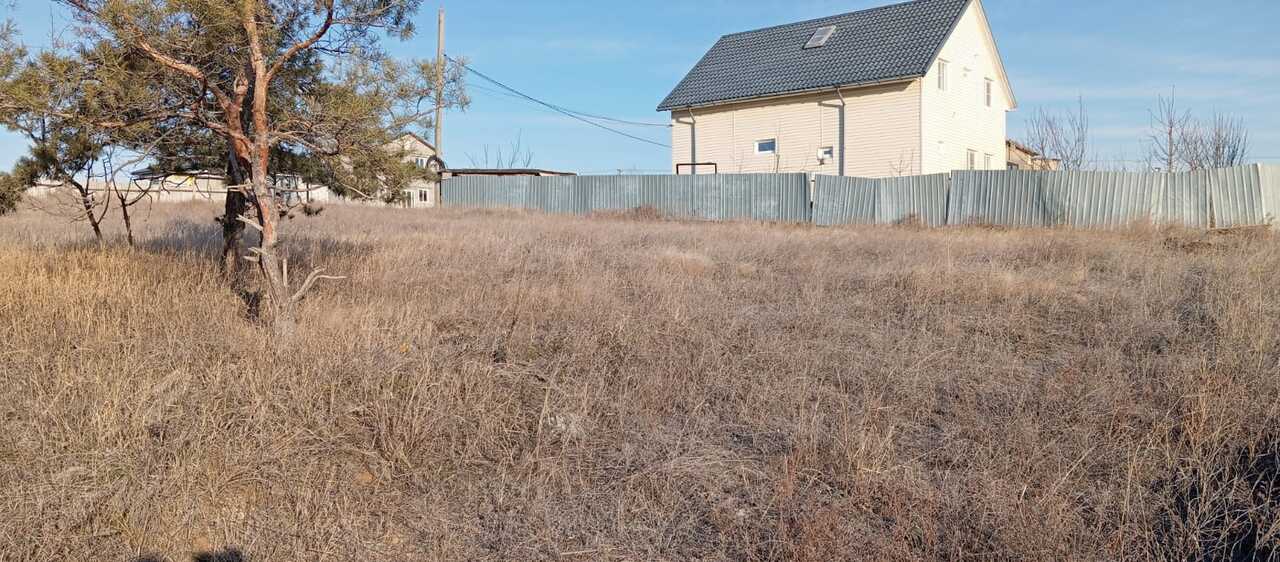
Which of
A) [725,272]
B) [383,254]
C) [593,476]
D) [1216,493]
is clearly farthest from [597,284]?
[1216,493]

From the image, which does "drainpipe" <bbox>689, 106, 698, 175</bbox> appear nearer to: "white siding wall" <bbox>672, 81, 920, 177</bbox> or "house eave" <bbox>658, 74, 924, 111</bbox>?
"white siding wall" <bbox>672, 81, 920, 177</bbox>

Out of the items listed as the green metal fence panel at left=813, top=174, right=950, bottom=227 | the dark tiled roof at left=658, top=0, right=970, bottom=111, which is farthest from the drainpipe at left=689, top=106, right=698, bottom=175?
the green metal fence panel at left=813, top=174, right=950, bottom=227

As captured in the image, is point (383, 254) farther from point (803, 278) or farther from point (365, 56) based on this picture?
point (803, 278)

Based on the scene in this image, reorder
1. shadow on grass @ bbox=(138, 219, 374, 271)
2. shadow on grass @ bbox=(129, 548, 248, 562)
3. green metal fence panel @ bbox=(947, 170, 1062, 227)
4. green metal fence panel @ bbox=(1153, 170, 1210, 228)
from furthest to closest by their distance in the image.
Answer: green metal fence panel @ bbox=(947, 170, 1062, 227), green metal fence panel @ bbox=(1153, 170, 1210, 228), shadow on grass @ bbox=(138, 219, 374, 271), shadow on grass @ bbox=(129, 548, 248, 562)

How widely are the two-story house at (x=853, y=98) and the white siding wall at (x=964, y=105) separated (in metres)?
0.04

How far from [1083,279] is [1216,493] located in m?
5.63

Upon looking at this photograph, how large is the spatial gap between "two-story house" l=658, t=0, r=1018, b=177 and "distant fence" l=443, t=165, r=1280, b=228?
3.97 metres

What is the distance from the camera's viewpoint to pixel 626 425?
4.44 m

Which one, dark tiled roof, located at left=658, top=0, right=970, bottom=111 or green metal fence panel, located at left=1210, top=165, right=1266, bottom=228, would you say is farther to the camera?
dark tiled roof, located at left=658, top=0, right=970, bottom=111

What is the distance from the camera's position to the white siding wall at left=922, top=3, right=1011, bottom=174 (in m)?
23.7

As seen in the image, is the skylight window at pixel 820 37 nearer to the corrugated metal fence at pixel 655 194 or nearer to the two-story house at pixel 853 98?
the two-story house at pixel 853 98

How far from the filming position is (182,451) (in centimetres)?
364

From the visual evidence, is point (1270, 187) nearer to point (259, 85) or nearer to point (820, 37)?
point (820, 37)

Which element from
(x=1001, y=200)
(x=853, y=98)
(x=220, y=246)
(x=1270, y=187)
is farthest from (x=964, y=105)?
(x=220, y=246)
